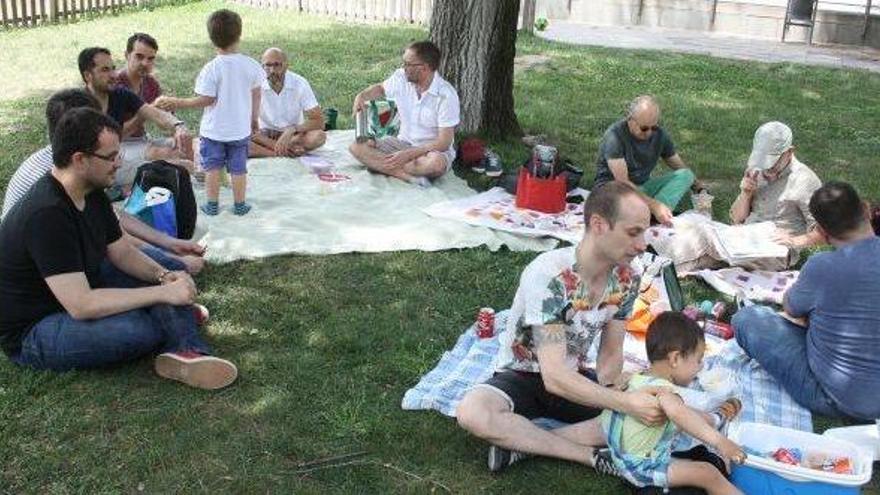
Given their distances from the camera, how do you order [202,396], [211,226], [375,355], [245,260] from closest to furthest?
1. [202,396]
2. [375,355]
3. [245,260]
4. [211,226]

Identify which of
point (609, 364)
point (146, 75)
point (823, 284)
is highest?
point (146, 75)

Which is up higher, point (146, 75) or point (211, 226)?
point (146, 75)

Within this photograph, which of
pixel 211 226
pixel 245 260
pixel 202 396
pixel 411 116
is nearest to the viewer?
pixel 202 396

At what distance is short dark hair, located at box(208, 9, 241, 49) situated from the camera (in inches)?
237

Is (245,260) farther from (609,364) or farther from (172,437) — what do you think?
(609,364)

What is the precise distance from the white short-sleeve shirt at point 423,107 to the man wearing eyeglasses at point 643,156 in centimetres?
131

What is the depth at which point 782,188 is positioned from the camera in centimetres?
610

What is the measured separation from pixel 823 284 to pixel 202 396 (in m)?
2.97

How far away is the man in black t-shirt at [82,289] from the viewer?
12.8 ft

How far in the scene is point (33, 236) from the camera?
3875 mm

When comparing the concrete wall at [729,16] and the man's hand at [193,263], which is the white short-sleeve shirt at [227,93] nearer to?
the man's hand at [193,263]

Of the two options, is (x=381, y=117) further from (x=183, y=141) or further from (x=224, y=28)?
(x=224, y=28)

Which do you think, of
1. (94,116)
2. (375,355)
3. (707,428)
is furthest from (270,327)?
(707,428)

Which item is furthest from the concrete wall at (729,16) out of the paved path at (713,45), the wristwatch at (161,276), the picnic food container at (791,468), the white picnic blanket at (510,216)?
the picnic food container at (791,468)
